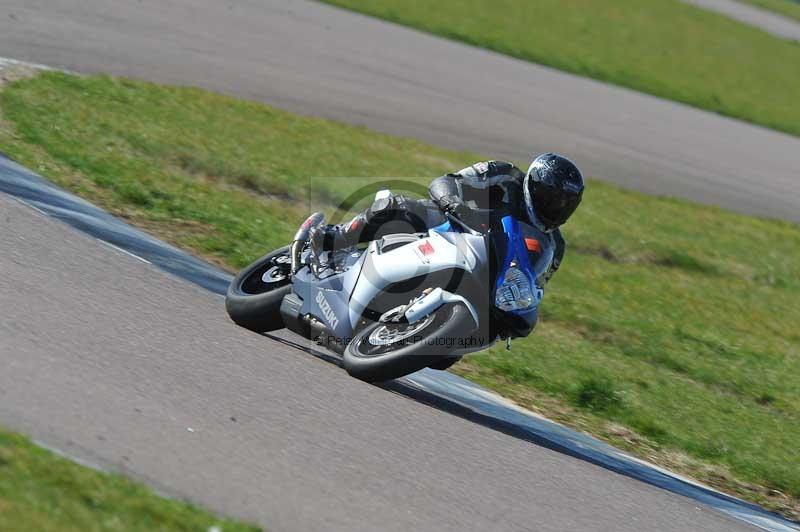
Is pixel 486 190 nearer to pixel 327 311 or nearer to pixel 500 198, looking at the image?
pixel 500 198

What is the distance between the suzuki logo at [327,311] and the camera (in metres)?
7.62

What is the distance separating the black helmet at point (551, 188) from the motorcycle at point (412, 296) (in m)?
0.14

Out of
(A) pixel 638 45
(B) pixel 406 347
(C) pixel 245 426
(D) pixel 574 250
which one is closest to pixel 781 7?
(A) pixel 638 45

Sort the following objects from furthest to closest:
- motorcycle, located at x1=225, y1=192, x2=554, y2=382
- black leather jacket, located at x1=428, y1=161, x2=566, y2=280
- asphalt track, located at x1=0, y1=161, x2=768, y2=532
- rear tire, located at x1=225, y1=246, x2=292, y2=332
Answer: rear tire, located at x1=225, y1=246, x2=292, y2=332
black leather jacket, located at x1=428, y1=161, x2=566, y2=280
motorcycle, located at x1=225, y1=192, x2=554, y2=382
asphalt track, located at x1=0, y1=161, x2=768, y2=532

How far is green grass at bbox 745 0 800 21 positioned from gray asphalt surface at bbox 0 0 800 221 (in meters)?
24.5

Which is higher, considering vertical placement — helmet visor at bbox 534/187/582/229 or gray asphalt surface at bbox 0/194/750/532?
helmet visor at bbox 534/187/582/229

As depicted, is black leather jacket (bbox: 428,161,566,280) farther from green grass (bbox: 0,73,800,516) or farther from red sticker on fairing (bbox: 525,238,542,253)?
green grass (bbox: 0,73,800,516)

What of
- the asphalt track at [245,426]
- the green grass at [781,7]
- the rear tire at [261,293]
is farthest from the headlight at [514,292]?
the green grass at [781,7]

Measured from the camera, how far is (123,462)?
4.79m

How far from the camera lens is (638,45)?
108 ft

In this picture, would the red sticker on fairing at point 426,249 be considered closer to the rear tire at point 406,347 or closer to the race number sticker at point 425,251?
the race number sticker at point 425,251

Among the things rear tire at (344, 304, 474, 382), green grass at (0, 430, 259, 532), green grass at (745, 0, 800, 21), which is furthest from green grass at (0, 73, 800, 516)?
green grass at (745, 0, 800, 21)

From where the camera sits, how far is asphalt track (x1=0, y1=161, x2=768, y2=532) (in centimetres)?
497

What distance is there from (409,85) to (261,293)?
13594 millimetres
